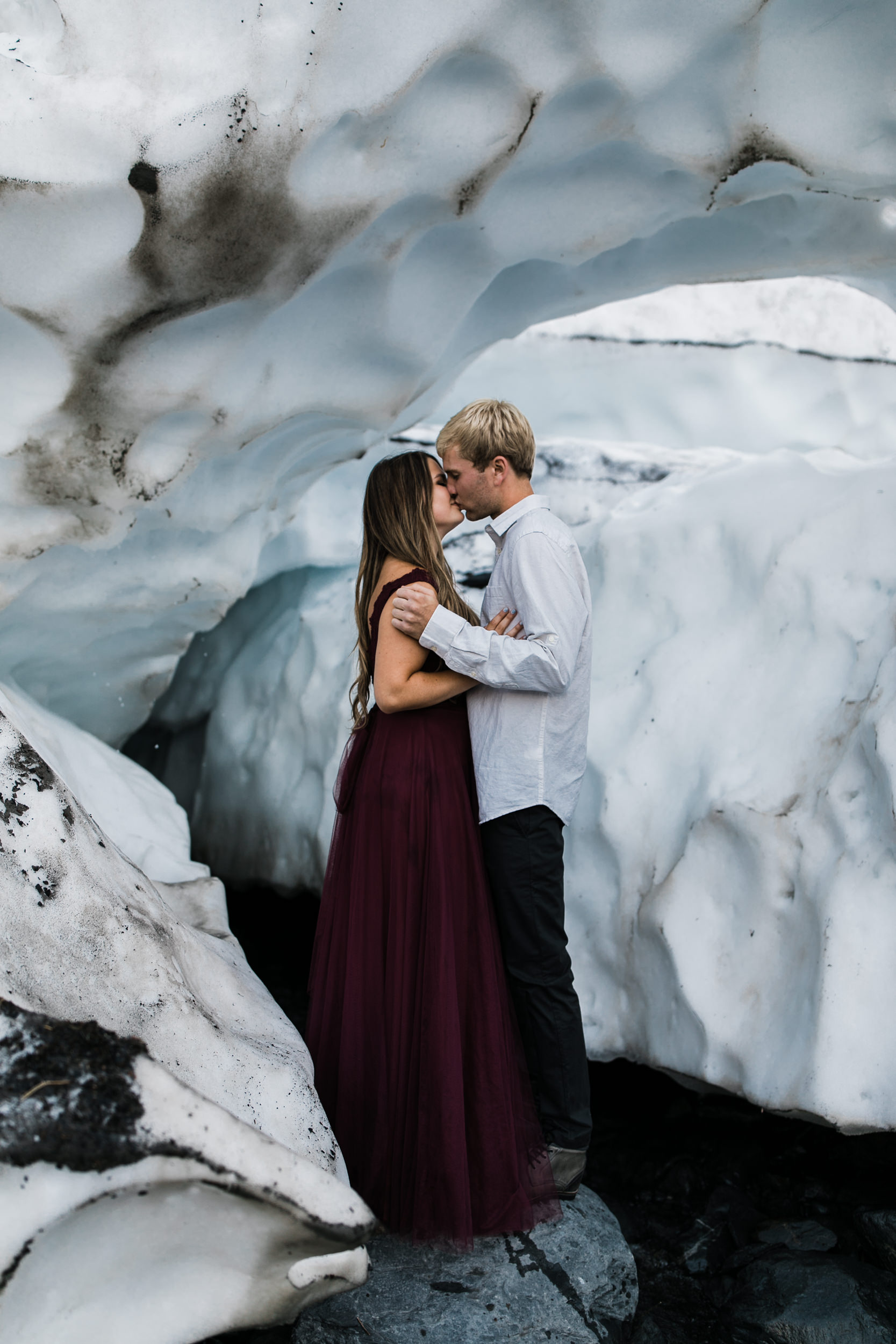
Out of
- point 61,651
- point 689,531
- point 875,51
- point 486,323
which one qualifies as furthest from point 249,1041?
point 875,51

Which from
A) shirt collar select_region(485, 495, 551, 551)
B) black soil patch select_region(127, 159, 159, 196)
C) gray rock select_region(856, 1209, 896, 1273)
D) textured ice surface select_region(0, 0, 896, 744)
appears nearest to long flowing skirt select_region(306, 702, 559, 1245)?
shirt collar select_region(485, 495, 551, 551)

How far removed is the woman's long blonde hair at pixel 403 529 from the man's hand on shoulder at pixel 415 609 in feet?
0.30

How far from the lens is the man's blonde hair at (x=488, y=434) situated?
2008 millimetres

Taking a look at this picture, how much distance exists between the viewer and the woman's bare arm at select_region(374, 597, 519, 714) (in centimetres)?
202

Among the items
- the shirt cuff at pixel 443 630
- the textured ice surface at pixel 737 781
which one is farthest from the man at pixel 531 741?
the textured ice surface at pixel 737 781

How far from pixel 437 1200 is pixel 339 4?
223 cm

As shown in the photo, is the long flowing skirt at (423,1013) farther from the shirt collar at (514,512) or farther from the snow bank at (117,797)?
the snow bank at (117,797)

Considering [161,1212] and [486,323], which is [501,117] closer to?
[486,323]

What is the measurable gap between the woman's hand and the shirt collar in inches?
5.8

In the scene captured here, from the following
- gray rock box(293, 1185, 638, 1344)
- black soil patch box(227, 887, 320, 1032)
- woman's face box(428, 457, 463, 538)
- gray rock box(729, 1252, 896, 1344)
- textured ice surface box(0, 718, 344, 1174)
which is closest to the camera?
textured ice surface box(0, 718, 344, 1174)

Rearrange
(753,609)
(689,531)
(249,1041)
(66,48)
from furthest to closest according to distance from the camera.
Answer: (689,531), (753,609), (66,48), (249,1041)

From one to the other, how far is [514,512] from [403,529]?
8.8 inches

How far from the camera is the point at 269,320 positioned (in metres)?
2.46

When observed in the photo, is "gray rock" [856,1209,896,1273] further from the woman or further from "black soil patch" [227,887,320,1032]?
"black soil patch" [227,887,320,1032]
